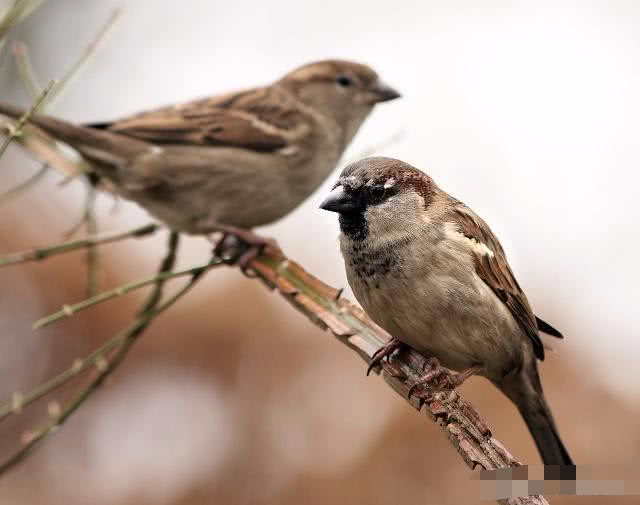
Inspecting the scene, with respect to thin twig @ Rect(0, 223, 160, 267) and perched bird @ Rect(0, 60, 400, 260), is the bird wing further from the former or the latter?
thin twig @ Rect(0, 223, 160, 267)

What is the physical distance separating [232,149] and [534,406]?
1.47 metres

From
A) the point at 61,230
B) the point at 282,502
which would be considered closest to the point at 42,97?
the point at 282,502

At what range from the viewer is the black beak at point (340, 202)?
77.5 inches

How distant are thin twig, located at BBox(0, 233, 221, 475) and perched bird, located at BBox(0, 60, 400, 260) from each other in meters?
0.84

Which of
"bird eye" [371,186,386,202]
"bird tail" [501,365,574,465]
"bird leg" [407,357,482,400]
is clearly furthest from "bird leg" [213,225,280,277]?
"bird tail" [501,365,574,465]

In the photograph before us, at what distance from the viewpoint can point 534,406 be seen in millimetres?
2207

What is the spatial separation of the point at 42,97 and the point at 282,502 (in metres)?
1.63

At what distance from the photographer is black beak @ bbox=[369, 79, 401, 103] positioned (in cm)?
334

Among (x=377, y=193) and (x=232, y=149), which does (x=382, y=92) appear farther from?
(x=377, y=193)

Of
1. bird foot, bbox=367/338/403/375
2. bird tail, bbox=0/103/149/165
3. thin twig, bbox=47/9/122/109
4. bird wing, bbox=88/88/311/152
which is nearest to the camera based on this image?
thin twig, bbox=47/9/122/109

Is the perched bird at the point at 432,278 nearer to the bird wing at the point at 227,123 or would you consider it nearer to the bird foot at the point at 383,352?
the bird foot at the point at 383,352

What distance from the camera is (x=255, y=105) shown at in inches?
129

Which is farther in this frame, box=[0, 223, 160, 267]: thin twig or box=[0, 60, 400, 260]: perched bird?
box=[0, 60, 400, 260]: perched bird

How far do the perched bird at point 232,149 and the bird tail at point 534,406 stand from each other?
3.54 feet
